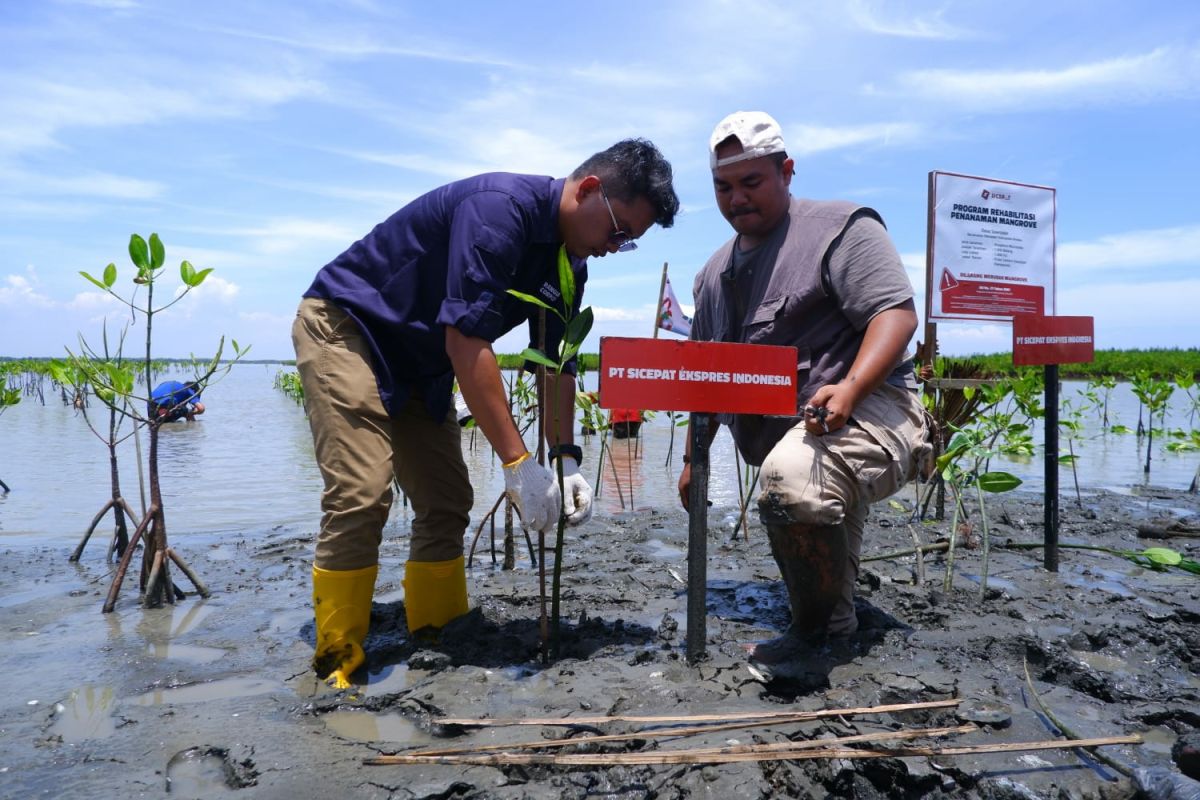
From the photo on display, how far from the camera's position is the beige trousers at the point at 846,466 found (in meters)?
2.60

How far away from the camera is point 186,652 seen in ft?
9.80

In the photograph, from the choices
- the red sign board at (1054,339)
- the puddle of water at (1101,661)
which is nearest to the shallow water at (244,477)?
the red sign board at (1054,339)

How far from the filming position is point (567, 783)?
1839 mm

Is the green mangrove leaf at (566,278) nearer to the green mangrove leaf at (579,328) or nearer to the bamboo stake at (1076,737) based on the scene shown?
the green mangrove leaf at (579,328)

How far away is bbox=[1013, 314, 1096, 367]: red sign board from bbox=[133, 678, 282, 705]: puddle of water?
11.8 ft

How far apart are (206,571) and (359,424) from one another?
2.29 meters

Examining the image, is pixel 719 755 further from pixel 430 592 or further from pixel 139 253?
pixel 139 253

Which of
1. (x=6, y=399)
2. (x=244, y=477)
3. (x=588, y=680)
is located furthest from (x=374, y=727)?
(x=6, y=399)

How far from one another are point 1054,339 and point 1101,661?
1722 mm

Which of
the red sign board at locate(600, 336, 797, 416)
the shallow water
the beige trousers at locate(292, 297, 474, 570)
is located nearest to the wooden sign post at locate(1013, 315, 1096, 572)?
the red sign board at locate(600, 336, 797, 416)

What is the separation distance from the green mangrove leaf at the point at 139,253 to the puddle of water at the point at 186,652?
1.66 metres

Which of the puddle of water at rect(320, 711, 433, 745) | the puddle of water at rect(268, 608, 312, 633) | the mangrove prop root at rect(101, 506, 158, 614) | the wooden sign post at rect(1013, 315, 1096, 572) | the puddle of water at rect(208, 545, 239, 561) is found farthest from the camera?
the puddle of water at rect(208, 545, 239, 561)

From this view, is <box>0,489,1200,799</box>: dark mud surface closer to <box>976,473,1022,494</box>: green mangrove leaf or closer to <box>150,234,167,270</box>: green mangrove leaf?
<box>976,473,1022,494</box>: green mangrove leaf

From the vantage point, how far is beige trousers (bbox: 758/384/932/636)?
260cm
